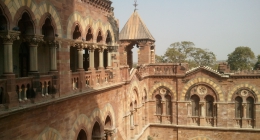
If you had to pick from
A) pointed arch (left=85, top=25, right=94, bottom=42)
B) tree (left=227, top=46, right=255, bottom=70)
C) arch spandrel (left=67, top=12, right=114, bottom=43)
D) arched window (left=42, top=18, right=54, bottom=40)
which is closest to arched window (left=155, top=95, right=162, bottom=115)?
arch spandrel (left=67, top=12, right=114, bottom=43)

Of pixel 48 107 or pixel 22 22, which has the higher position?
pixel 22 22

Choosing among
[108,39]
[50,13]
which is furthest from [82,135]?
[108,39]

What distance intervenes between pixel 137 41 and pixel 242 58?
41.1m

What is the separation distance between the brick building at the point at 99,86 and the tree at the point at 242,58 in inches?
1472

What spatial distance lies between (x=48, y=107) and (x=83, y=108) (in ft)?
8.49

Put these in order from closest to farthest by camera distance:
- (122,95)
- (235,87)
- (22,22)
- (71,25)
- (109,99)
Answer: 1. (22,22)
2. (71,25)
3. (109,99)
4. (122,95)
5. (235,87)

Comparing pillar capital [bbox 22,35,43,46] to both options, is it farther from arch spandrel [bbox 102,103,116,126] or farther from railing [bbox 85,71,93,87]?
arch spandrel [bbox 102,103,116,126]

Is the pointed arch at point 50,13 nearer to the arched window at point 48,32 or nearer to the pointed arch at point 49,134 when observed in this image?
the arched window at point 48,32

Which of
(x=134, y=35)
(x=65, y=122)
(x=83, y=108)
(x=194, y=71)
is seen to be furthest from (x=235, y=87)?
(x=65, y=122)

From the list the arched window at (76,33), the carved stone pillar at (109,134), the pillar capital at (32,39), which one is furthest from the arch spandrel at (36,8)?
the carved stone pillar at (109,134)

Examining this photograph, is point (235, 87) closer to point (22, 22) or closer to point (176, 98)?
point (176, 98)

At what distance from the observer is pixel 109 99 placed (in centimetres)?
1405

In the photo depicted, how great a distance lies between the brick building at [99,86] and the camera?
7.79 meters

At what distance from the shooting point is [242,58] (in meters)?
58.1
